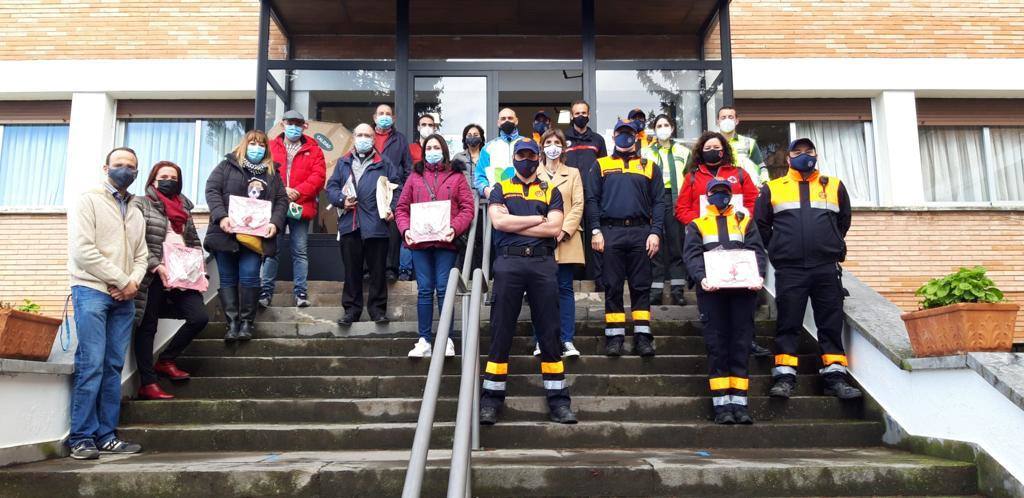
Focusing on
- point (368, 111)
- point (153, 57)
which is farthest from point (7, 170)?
point (368, 111)

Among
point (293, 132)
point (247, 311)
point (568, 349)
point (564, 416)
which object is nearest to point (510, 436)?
point (564, 416)

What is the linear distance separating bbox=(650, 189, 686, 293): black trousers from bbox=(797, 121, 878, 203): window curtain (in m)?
5.00

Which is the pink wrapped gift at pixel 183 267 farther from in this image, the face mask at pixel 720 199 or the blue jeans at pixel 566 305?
the face mask at pixel 720 199

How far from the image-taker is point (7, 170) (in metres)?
11.1

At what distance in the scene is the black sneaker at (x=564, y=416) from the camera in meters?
5.13

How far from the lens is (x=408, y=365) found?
5992mm

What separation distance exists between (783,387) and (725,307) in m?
0.68

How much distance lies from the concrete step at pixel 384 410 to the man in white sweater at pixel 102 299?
41 centimetres

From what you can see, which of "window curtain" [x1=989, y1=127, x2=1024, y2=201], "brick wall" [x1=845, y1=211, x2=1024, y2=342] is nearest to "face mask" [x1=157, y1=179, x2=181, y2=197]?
"brick wall" [x1=845, y1=211, x2=1024, y2=342]

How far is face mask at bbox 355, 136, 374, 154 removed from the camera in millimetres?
7043

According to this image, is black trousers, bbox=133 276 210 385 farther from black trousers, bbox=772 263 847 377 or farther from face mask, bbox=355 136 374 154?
black trousers, bbox=772 263 847 377

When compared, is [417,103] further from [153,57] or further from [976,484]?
[976,484]

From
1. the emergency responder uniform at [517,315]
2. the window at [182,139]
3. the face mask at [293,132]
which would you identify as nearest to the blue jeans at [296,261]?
the face mask at [293,132]

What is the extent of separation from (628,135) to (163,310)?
3.90 m
